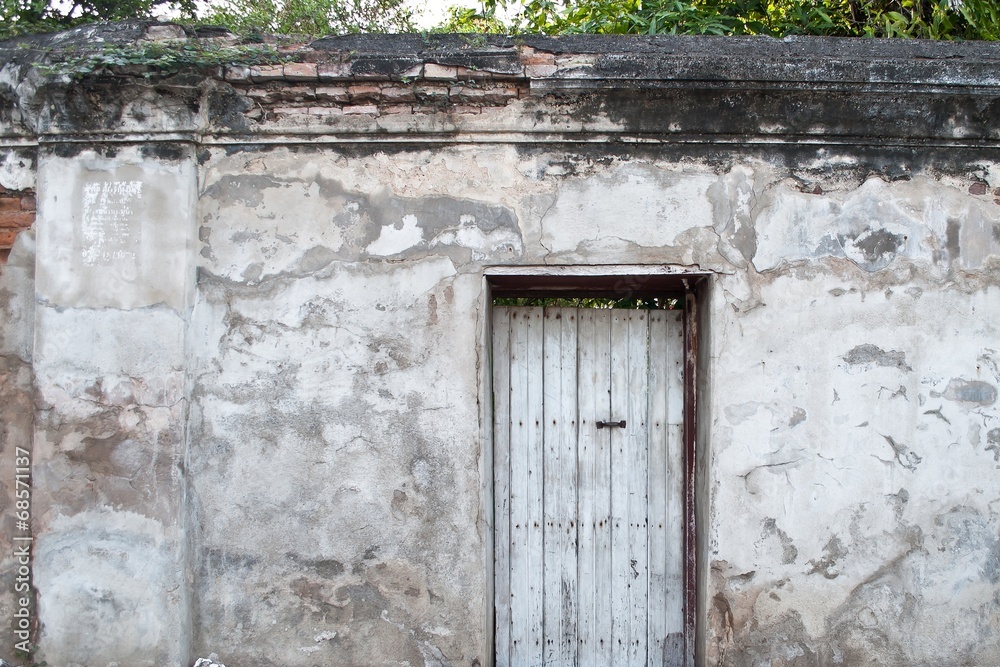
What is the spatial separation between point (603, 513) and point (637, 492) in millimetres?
181

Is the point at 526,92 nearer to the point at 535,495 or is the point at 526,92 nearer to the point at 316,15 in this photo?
the point at 535,495

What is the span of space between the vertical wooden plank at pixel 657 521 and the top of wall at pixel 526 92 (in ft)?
3.13

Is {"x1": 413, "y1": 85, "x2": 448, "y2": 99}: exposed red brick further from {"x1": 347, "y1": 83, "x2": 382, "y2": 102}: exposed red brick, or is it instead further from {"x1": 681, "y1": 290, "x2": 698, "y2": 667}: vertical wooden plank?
{"x1": 681, "y1": 290, "x2": 698, "y2": 667}: vertical wooden plank

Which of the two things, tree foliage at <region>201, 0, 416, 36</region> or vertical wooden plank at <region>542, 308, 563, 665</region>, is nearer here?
vertical wooden plank at <region>542, 308, 563, 665</region>

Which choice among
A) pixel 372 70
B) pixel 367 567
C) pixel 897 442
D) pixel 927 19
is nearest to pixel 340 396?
pixel 367 567

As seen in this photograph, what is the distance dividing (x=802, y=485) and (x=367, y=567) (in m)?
1.80

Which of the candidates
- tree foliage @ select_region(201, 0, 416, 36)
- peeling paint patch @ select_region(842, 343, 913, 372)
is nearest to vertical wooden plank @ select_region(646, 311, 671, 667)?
peeling paint patch @ select_region(842, 343, 913, 372)

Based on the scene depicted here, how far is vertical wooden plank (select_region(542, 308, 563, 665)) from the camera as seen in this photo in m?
3.47

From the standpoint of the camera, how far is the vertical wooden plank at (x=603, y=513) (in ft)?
11.4

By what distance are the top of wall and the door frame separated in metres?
0.55

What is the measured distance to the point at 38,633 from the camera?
3.05 metres

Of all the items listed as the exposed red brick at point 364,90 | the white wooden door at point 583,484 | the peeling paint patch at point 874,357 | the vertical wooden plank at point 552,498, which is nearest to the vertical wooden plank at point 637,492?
the white wooden door at point 583,484

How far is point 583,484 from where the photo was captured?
11.4 ft

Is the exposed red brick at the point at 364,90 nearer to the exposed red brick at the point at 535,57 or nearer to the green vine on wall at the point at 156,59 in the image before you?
the green vine on wall at the point at 156,59
